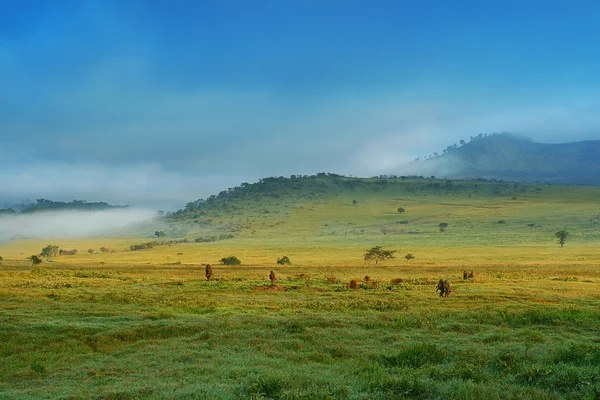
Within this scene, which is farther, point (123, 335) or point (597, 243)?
point (597, 243)

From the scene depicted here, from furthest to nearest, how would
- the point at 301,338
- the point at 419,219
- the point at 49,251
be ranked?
the point at 419,219
the point at 49,251
the point at 301,338

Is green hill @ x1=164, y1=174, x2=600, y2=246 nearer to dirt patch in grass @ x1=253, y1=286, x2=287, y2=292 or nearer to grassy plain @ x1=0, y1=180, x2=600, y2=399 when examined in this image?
dirt patch in grass @ x1=253, y1=286, x2=287, y2=292

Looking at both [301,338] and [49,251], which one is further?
[49,251]

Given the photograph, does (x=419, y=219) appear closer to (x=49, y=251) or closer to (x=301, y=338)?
(x=49, y=251)

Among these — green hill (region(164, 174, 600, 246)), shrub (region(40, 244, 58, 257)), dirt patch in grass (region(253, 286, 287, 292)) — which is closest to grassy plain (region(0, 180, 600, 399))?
dirt patch in grass (region(253, 286, 287, 292))

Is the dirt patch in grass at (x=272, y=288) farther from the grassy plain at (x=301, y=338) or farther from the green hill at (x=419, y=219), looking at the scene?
the green hill at (x=419, y=219)

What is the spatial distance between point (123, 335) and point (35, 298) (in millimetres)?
12371

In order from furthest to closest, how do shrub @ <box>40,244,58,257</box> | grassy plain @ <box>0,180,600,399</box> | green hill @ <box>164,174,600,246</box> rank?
green hill @ <box>164,174,600,246</box> → shrub @ <box>40,244,58,257</box> → grassy plain @ <box>0,180,600,399</box>

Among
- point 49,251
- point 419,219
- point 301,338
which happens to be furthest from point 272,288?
point 419,219

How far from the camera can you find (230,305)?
83.1 ft

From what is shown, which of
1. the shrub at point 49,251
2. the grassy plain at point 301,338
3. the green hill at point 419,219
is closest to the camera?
the grassy plain at point 301,338

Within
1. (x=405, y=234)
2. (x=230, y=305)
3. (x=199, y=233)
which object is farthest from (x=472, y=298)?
(x=199, y=233)

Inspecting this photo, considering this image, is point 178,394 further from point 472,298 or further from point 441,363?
point 472,298

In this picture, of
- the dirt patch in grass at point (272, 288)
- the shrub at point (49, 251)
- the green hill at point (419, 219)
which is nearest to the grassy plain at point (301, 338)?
the dirt patch in grass at point (272, 288)
